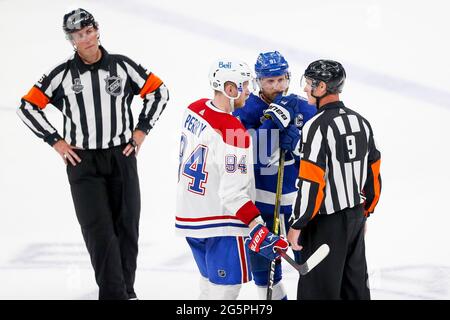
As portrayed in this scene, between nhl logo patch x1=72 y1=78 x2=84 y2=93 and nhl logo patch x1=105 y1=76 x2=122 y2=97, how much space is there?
0.37 ft

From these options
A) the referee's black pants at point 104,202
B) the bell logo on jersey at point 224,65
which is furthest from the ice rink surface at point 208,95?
the bell logo on jersey at point 224,65

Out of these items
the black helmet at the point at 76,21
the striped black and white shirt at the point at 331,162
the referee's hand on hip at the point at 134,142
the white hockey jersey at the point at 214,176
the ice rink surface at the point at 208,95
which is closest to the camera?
the striped black and white shirt at the point at 331,162

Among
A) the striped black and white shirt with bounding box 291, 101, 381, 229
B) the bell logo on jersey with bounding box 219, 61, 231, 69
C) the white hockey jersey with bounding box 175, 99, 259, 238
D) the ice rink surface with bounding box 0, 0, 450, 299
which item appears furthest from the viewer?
the ice rink surface with bounding box 0, 0, 450, 299

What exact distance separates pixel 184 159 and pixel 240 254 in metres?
0.43

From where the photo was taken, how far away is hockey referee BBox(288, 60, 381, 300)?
2869 mm

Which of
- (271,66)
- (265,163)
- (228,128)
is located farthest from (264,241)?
(271,66)

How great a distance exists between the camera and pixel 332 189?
292cm

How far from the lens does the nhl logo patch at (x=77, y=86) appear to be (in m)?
3.55

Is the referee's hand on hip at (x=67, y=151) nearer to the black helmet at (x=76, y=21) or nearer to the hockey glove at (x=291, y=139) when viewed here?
the black helmet at (x=76, y=21)

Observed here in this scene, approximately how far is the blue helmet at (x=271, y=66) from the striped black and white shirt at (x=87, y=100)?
1.97 feet

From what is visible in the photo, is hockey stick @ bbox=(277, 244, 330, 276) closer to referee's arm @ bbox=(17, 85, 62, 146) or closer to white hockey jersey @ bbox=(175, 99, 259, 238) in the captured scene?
→ white hockey jersey @ bbox=(175, 99, 259, 238)

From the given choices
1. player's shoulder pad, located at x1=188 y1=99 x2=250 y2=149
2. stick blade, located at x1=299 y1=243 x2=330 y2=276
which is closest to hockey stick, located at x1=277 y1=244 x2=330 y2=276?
stick blade, located at x1=299 y1=243 x2=330 y2=276

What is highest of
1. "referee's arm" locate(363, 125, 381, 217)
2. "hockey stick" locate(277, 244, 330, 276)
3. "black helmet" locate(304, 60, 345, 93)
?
"black helmet" locate(304, 60, 345, 93)

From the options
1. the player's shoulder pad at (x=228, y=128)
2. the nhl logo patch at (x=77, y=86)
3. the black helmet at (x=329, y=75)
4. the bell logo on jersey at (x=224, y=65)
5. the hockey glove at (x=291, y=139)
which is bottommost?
the hockey glove at (x=291, y=139)
